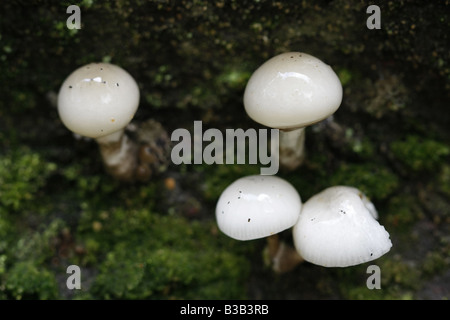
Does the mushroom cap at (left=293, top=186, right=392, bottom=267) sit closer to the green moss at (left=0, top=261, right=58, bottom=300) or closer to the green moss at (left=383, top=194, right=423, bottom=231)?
the green moss at (left=383, top=194, right=423, bottom=231)

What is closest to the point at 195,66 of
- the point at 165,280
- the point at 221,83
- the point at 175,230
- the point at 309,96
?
the point at 221,83

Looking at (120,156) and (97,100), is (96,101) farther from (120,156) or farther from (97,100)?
(120,156)

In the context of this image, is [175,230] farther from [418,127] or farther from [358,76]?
[418,127]
